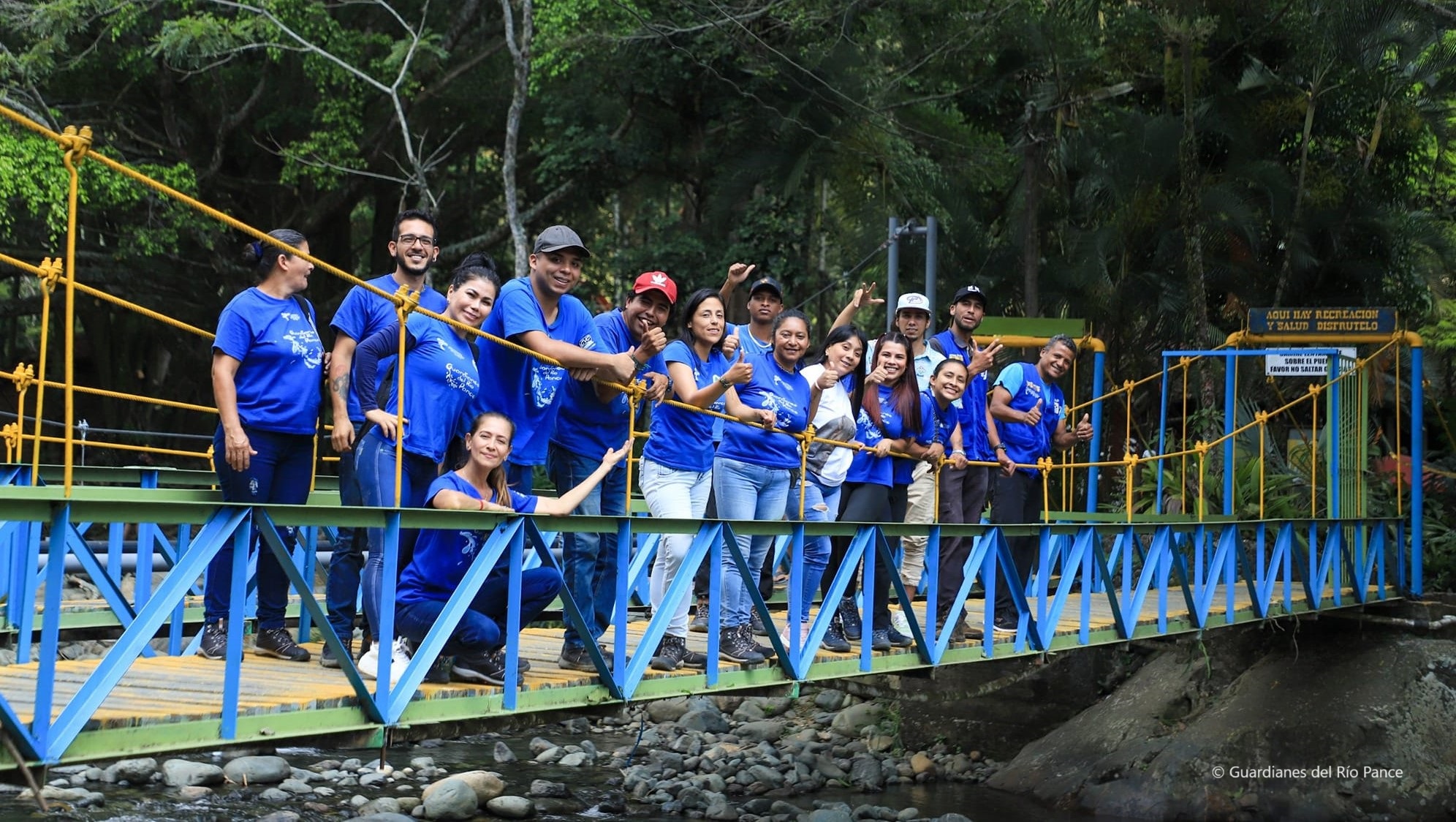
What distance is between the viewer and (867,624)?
6.54 m

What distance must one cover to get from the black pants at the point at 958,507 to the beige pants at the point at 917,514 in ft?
0.54

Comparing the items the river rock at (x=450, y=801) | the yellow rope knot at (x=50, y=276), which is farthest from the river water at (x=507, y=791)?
the yellow rope knot at (x=50, y=276)

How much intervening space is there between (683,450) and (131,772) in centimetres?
663

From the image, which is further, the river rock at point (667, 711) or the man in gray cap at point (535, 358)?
the river rock at point (667, 711)

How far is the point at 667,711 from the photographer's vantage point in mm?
14266

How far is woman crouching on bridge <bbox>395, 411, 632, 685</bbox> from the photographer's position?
4.85m

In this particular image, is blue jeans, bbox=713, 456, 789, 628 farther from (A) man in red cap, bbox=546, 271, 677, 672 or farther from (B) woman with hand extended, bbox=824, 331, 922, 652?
(B) woman with hand extended, bbox=824, 331, 922, 652

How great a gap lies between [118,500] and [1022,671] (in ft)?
33.5

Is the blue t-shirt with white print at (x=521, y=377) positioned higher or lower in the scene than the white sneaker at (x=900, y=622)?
higher

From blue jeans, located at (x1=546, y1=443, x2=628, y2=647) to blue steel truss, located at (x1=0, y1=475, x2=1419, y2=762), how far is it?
0.13 m

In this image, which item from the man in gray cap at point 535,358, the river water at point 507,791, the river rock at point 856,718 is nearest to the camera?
the man in gray cap at point 535,358

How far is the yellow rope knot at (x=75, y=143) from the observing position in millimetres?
3498

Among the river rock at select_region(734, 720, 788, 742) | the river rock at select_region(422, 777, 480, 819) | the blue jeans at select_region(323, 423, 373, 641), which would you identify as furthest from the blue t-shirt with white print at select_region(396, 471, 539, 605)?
the river rock at select_region(734, 720, 788, 742)

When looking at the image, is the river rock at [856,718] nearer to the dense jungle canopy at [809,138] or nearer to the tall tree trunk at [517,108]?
the dense jungle canopy at [809,138]
